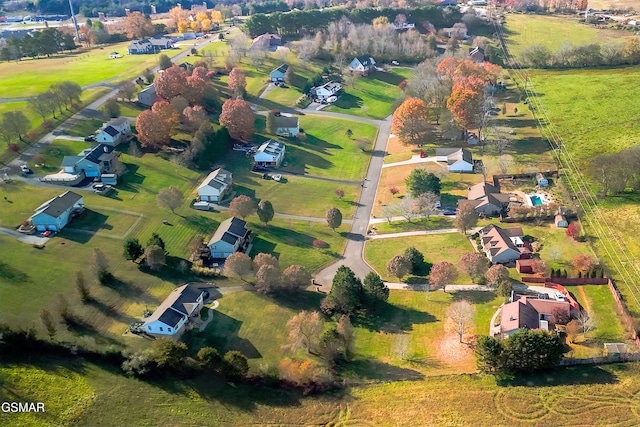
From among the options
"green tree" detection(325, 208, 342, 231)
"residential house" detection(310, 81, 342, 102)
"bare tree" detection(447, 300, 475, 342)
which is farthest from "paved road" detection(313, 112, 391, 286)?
"residential house" detection(310, 81, 342, 102)

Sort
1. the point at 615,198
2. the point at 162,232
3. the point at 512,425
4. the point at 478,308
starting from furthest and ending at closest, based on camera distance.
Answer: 1. the point at 615,198
2. the point at 162,232
3. the point at 478,308
4. the point at 512,425

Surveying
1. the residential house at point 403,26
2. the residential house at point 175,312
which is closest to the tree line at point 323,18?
the residential house at point 403,26

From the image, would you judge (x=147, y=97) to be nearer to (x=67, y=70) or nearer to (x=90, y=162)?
(x=90, y=162)

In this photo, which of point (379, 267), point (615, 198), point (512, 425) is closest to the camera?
point (512, 425)

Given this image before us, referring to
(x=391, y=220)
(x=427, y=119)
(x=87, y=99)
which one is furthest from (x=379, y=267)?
(x=87, y=99)

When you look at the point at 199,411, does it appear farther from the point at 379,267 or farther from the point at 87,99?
the point at 87,99

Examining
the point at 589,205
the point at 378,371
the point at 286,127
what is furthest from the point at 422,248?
the point at 286,127

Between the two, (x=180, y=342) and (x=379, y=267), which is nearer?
(x=180, y=342)

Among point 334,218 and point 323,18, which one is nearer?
point 334,218
